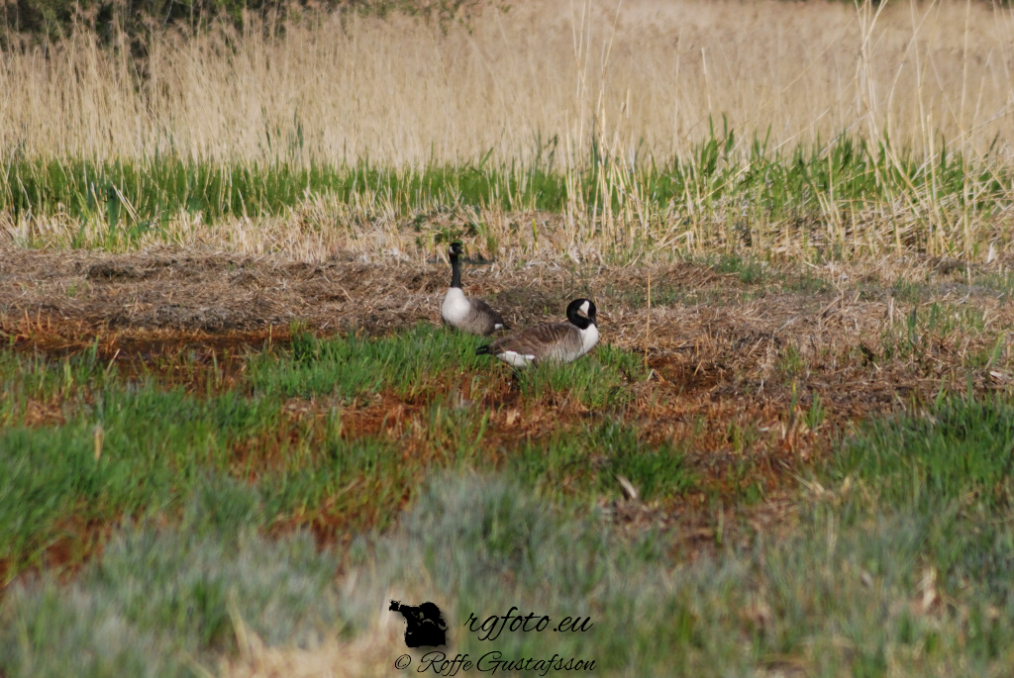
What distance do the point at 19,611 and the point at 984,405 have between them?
369 centimetres

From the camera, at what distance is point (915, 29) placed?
7.30 m

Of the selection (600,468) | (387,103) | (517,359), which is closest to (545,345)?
(517,359)

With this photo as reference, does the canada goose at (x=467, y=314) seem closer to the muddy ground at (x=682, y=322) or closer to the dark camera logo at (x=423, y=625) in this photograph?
the muddy ground at (x=682, y=322)

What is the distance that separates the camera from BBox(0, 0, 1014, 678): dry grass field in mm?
2348

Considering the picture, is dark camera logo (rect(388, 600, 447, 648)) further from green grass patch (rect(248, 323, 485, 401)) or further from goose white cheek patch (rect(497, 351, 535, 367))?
goose white cheek patch (rect(497, 351, 535, 367))

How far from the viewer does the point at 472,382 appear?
471 cm

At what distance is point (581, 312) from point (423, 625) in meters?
3.20

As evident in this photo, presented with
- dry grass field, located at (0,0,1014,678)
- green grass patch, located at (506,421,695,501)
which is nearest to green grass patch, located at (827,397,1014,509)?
dry grass field, located at (0,0,1014,678)

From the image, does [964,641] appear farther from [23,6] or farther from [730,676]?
[23,6]

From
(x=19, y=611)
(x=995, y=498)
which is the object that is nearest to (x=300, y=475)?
(x=19, y=611)

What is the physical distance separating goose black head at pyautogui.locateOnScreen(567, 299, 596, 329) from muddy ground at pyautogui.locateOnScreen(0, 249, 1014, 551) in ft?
1.11

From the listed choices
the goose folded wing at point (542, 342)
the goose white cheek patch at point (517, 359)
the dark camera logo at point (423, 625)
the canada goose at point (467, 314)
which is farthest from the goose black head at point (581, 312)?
the dark camera logo at point (423, 625)

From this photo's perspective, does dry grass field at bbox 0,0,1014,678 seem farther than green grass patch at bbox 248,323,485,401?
No

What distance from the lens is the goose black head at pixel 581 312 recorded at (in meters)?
5.26
